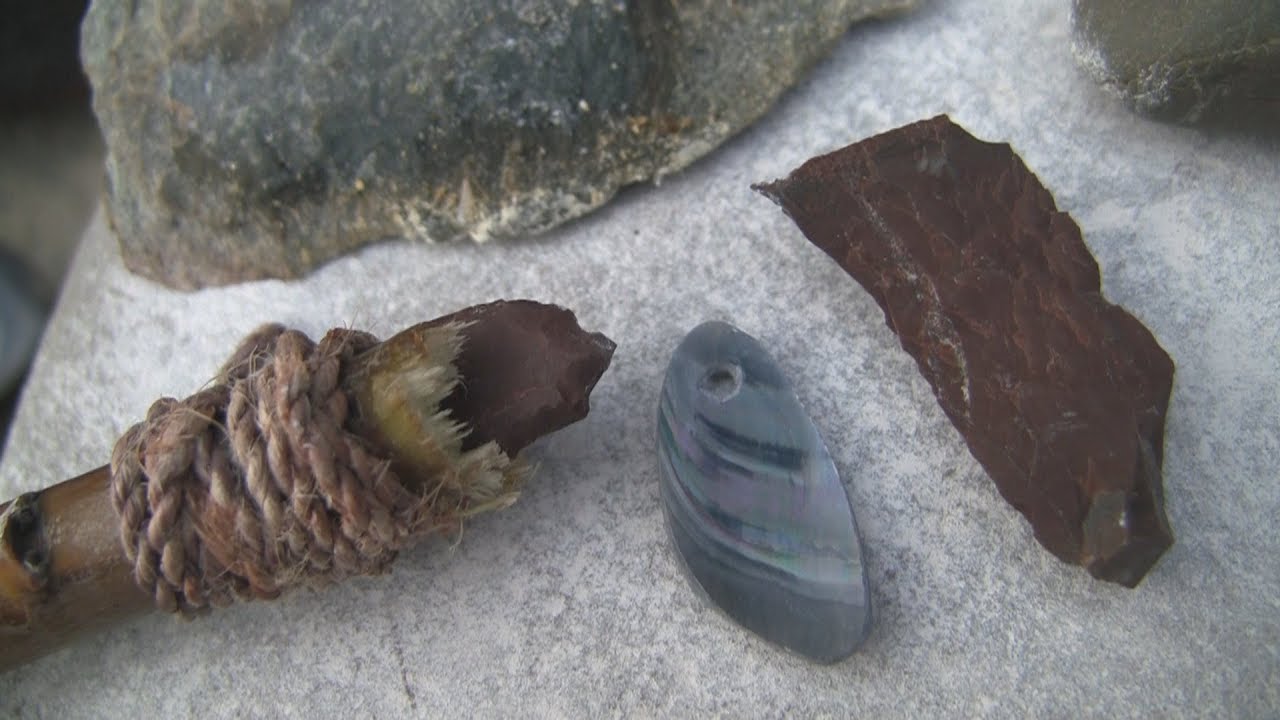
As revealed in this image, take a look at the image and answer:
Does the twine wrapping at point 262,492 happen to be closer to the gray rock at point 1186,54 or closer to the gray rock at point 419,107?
the gray rock at point 419,107

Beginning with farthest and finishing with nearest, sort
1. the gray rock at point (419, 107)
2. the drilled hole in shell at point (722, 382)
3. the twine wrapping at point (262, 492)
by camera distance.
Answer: the gray rock at point (419, 107) → the drilled hole in shell at point (722, 382) → the twine wrapping at point (262, 492)

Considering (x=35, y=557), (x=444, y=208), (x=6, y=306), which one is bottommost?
(x=6, y=306)

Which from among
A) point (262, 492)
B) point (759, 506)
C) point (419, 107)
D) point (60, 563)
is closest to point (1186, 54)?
point (759, 506)

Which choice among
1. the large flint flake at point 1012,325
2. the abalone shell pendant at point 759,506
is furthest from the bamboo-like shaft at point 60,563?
the large flint flake at point 1012,325

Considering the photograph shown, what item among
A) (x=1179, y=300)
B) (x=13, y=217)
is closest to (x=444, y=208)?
(x=1179, y=300)

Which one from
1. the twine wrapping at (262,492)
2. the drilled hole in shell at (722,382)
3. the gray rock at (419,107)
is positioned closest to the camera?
the twine wrapping at (262,492)

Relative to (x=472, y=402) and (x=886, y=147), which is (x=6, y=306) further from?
(x=886, y=147)
